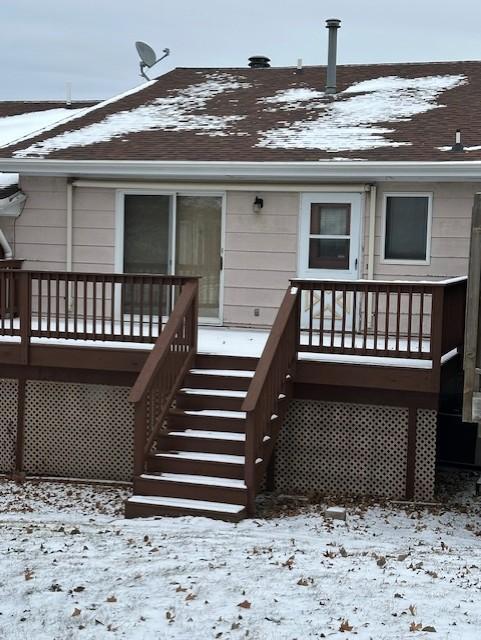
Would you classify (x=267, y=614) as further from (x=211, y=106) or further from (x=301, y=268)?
(x=211, y=106)

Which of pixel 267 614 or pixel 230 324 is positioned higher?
pixel 230 324

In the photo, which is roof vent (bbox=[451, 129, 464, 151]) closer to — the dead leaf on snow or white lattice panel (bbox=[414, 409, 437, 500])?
white lattice panel (bbox=[414, 409, 437, 500])

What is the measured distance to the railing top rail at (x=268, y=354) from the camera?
873 centimetres

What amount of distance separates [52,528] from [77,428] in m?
2.61

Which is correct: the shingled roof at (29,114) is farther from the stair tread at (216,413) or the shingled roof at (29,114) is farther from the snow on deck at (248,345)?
the stair tread at (216,413)

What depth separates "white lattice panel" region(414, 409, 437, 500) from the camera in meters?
9.84

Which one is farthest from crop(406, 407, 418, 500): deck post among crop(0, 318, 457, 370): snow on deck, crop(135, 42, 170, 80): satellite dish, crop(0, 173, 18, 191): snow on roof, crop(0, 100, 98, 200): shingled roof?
crop(135, 42, 170, 80): satellite dish

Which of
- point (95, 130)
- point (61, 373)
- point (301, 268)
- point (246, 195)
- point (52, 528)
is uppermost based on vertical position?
point (95, 130)

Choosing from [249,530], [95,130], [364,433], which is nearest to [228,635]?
[249,530]

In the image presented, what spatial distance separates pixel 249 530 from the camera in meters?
8.31

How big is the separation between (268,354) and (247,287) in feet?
11.1

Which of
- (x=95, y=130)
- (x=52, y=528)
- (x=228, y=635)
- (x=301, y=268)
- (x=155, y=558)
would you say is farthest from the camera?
(x=95, y=130)

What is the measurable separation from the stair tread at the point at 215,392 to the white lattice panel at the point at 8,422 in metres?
2.37

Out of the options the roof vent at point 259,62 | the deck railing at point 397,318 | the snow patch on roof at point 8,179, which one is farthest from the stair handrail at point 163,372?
the roof vent at point 259,62
